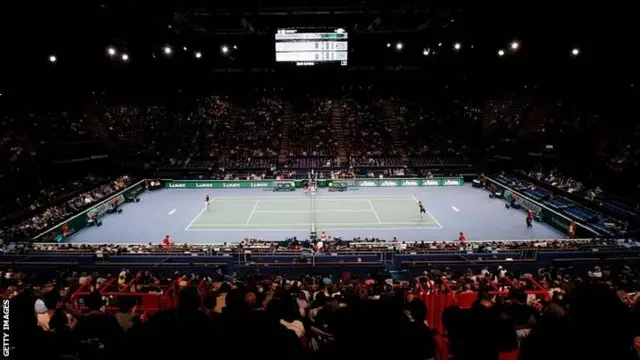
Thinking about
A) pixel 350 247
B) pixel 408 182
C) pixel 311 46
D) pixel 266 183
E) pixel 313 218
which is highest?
pixel 311 46

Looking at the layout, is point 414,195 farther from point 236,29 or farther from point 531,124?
point 236,29

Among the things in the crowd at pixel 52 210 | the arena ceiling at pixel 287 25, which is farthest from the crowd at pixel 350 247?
the arena ceiling at pixel 287 25

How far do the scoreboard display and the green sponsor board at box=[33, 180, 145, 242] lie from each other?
17.5 m

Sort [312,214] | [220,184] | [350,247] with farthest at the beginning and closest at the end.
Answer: [220,184] → [312,214] → [350,247]

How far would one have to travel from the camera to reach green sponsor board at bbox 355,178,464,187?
4159 cm

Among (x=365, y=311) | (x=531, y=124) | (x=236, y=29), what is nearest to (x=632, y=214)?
(x=531, y=124)

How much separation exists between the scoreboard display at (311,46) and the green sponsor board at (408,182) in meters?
15.0

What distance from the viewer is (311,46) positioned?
29984 millimetres

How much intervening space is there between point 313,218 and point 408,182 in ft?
53.0

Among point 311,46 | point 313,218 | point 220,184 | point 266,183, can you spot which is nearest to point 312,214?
point 313,218

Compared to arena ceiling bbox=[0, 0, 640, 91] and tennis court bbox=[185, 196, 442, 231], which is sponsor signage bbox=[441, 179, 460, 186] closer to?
tennis court bbox=[185, 196, 442, 231]

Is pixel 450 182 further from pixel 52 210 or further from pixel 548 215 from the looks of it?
pixel 52 210

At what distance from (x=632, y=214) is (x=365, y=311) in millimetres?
27248

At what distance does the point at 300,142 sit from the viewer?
49.0 m
